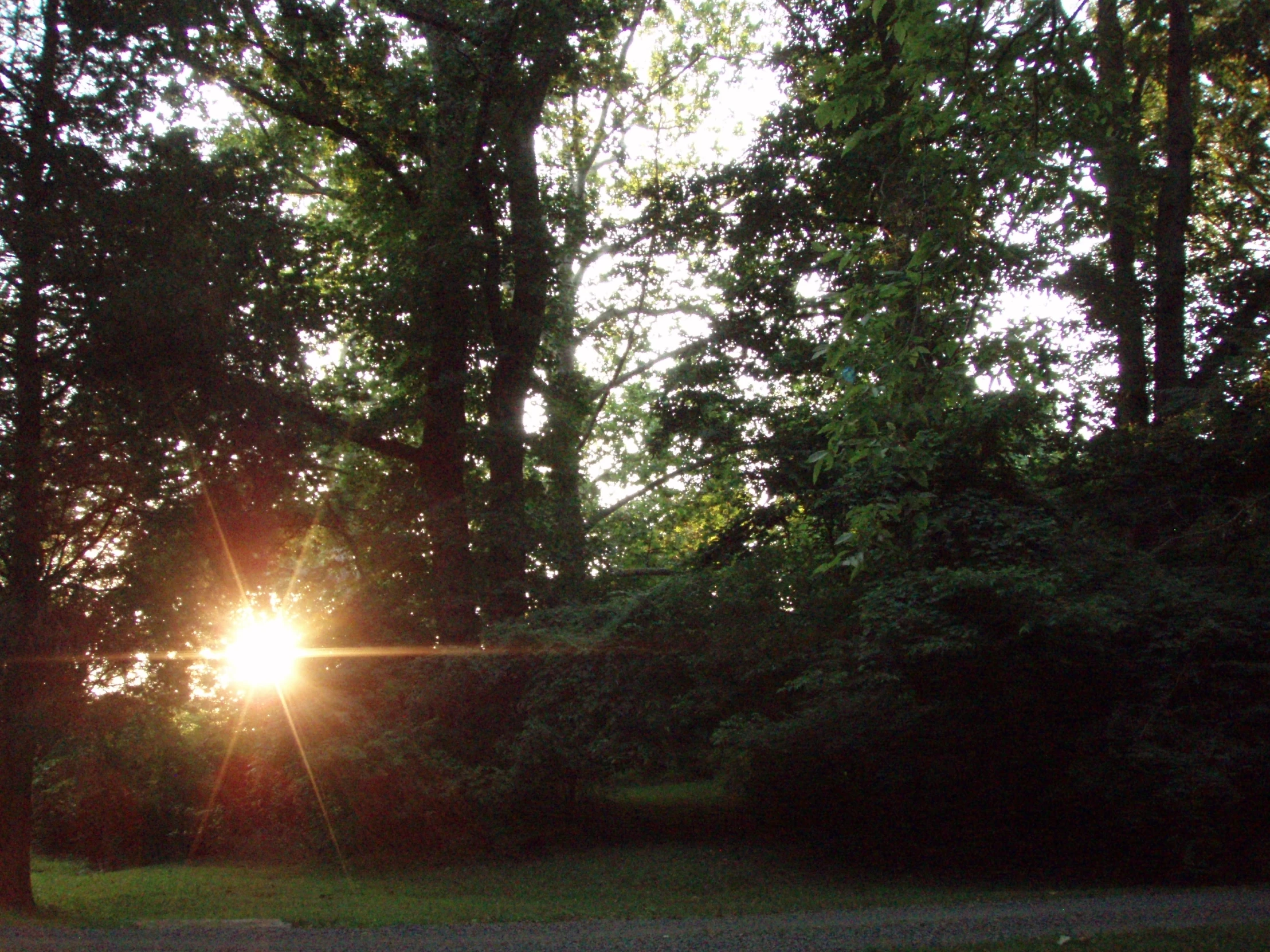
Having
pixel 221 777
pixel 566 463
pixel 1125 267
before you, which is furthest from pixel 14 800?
pixel 1125 267

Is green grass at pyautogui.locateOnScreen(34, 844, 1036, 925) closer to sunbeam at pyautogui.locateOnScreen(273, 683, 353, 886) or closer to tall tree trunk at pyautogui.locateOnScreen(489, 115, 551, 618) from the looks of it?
sunbeam at pyautogui.locateOnScreen(273, 683, 353, 886)

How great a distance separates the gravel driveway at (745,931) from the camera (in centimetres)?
877

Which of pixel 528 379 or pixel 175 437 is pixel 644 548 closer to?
pixel 528 379

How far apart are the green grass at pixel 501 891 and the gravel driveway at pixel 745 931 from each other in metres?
0.73

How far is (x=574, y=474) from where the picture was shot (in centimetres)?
2128

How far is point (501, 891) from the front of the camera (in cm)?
1359

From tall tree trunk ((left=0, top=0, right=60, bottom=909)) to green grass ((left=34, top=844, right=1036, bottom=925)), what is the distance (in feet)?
3.60

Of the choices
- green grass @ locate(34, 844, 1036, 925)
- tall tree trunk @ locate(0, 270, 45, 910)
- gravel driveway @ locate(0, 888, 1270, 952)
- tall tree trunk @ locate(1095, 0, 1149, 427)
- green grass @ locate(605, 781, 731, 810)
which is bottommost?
green grass @ locate(34, 844, 1036, 925)

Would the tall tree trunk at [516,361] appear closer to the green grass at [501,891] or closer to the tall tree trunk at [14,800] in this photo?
the green grass at [501,891]

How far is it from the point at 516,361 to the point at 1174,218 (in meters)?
11.9

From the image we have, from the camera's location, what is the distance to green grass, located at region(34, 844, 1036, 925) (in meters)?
11.5

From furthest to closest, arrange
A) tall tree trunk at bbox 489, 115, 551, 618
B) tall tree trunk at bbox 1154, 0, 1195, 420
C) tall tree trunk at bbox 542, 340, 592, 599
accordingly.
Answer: tall tree trunk at bbox 542, 340, 592, 599
tall tree trunk at bbox 489, 115, 551, 618
tall tree trunk at bbox 1154, 0, 1195, 420

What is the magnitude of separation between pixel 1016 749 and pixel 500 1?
46.9 feet

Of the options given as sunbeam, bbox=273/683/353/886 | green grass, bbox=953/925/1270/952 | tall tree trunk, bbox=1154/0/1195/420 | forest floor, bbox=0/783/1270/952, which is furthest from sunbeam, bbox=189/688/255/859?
tall tree trunk, bbox=1154/0/1195/420
